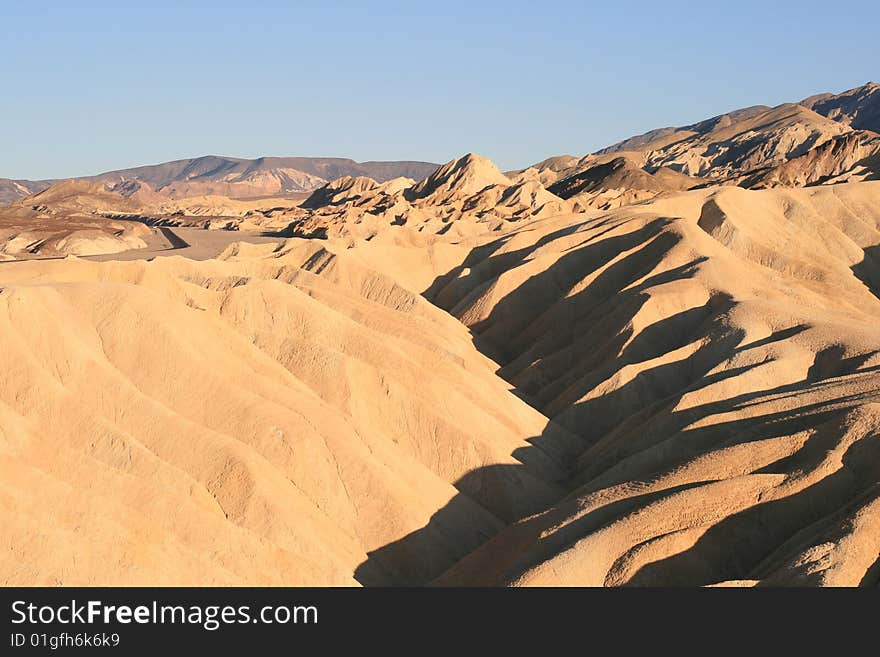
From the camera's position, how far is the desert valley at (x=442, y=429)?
1911cm

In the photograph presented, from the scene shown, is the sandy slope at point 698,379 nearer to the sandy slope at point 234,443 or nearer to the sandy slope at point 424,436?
the sandy slope at point 424,436

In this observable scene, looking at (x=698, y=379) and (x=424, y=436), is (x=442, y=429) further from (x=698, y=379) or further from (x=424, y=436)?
(x=698, y=379)

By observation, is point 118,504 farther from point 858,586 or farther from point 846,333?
point 846,333

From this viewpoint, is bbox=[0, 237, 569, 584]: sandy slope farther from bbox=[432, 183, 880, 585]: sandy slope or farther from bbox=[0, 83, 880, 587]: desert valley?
bbox=[432, 183, 880, 585]: sandy slope

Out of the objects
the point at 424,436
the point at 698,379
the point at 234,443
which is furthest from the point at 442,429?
the point at 698,379

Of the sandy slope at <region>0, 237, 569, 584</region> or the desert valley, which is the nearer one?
the sandy slope at <region>0, 237, 569, 584</region>

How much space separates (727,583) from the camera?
57.0 feet

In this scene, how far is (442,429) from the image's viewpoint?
28844 mm

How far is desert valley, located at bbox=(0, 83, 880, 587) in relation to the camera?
1911 cm

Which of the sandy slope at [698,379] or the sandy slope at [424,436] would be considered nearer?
the sandy slope at [424,436]

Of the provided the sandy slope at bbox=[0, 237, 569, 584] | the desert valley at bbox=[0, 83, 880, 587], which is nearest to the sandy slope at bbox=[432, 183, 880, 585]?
the desert valley at bbox=[0, 83, 880, 587]

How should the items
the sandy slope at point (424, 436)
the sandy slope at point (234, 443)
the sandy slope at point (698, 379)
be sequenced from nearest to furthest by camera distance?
the sandy slope at point (234, 443) < the sandy slope at point (424, 436) < the sandy slope at point (698, 379)

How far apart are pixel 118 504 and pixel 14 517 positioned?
221 centimetres

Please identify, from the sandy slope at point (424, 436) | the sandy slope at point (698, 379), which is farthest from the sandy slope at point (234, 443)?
the sandy slope at point (698, 379)
